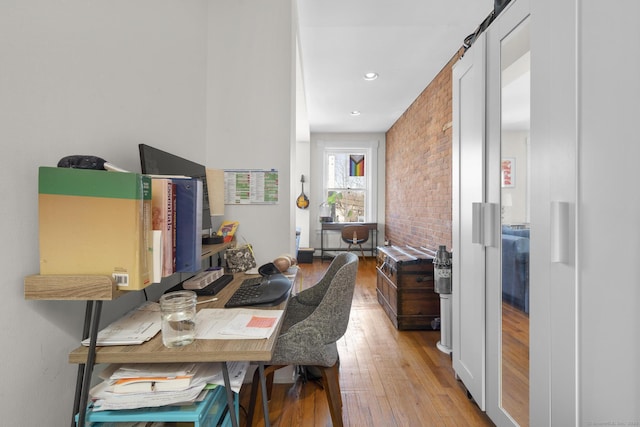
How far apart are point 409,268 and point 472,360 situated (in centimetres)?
115

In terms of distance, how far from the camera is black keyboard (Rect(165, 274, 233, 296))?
1336mm

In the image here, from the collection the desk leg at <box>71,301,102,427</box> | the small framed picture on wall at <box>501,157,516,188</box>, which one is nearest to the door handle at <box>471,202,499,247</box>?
the small framed picture on wall at <box>501,157,516,188</box>

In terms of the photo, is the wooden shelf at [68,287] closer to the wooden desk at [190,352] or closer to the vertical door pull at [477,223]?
the wooden desk at [190,352]

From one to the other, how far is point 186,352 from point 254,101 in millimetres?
1640

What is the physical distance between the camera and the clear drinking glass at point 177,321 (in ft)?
2.78

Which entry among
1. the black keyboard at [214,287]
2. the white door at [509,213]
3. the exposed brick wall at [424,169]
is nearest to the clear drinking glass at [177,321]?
the black keyboard at [214,287]

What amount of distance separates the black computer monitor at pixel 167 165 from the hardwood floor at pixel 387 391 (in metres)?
1.18

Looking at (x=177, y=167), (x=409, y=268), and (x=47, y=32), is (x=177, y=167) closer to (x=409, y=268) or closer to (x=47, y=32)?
(x=47, y=32)

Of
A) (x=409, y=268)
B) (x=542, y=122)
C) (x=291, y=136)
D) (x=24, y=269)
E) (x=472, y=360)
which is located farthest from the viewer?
(x=409, y=268)

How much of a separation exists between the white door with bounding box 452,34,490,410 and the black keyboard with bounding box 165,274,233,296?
1.38 meters

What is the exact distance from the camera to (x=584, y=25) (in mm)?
906

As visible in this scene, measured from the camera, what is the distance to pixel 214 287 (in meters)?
1.40

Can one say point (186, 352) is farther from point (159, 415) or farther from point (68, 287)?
point (68, 287)

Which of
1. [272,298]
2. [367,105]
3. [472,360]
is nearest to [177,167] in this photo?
[272,298]
